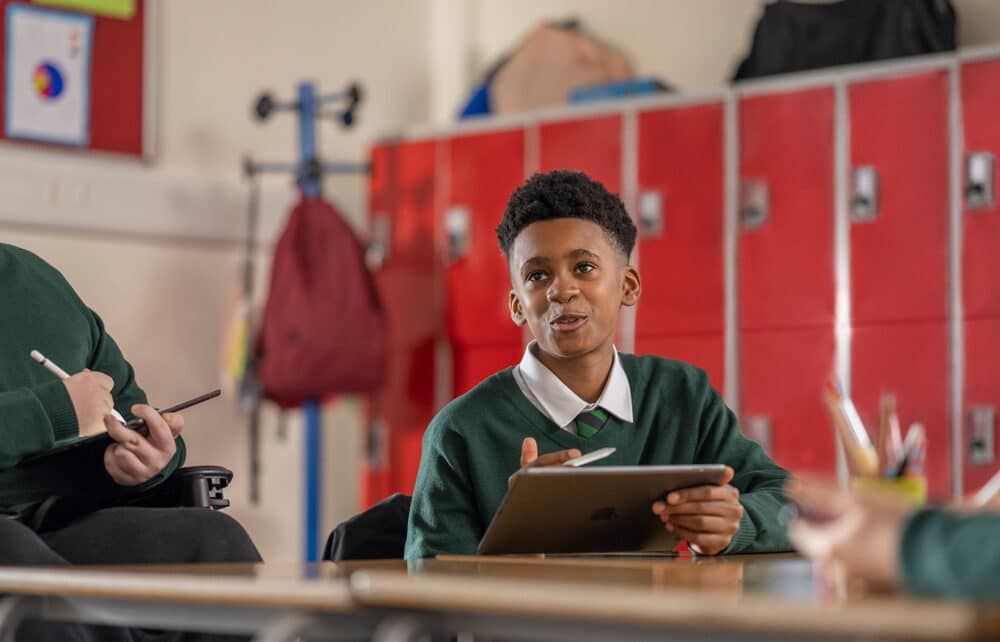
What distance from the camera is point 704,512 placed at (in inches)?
63.0

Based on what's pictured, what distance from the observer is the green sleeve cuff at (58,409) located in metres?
1.90

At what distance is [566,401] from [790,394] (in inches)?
90.1

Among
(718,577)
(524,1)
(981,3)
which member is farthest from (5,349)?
(524,1)

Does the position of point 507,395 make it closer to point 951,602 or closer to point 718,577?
point 718,577

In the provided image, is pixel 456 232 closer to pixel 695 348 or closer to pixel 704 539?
pixel 695 348

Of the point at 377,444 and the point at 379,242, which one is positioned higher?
the point at 379,242

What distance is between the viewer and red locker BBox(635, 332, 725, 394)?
4203 mm

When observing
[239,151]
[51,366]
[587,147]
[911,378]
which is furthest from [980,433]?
[51,366]

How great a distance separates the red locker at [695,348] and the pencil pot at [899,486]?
3.04 m

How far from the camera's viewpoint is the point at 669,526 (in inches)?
64.7

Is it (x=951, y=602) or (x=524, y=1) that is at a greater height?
(x=524, y=1)

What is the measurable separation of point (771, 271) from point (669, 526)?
2.59m

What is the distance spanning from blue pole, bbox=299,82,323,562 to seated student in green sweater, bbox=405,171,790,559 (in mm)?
2710

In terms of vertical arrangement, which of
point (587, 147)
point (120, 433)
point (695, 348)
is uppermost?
point (587, 147)
